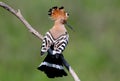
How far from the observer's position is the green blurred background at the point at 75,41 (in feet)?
26.5

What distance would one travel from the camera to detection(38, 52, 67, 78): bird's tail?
16.5ft

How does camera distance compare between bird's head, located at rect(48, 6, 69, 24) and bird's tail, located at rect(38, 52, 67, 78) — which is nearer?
bird's tail, located at rect(38, 52, 67, 78)

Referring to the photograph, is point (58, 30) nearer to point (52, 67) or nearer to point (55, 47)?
point (55, 47)

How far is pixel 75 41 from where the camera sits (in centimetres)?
875

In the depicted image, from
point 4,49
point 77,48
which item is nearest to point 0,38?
point 4,49

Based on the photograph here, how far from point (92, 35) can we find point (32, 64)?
0.94 m

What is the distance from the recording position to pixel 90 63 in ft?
27.3

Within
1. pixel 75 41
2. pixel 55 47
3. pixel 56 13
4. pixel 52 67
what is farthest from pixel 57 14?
pixel 75 41

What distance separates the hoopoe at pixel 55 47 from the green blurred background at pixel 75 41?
2.56 metres

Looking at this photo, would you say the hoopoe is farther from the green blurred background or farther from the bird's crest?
the green blurred background

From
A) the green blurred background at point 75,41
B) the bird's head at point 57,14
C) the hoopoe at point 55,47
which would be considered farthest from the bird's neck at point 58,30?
the green blurred background at point 75,41

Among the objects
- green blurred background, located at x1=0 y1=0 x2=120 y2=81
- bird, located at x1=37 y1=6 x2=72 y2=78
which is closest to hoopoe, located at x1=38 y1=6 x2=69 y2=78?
bird, located at x1=37 y1=6 x2=72 y2=78

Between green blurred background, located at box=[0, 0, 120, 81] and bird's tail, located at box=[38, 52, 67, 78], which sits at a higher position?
bird's tail, located at box=[38, 52, 67, 78]

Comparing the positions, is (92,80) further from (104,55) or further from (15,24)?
(15,24)
